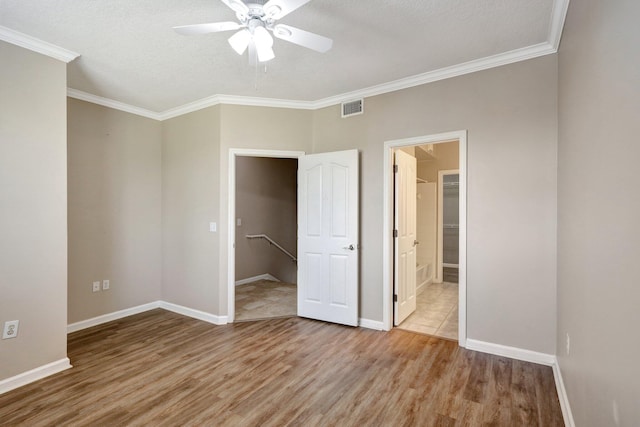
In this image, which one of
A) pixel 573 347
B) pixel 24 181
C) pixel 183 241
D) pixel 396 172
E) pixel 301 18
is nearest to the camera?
pixel 573 347

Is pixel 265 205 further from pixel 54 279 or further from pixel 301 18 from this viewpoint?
pixel 301 18

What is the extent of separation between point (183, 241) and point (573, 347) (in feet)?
13.6

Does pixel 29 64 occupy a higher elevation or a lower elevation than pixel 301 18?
lower

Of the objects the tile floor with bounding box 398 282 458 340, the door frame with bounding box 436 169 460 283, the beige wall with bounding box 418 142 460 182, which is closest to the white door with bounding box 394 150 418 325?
the tile floor with bounding box 398 282 458 340

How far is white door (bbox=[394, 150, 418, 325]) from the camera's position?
3605 mm

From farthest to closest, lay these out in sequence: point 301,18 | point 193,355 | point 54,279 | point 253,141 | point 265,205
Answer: point 265,205 < point 253,141 < point 193,355 < point 54,279 < point 301,18

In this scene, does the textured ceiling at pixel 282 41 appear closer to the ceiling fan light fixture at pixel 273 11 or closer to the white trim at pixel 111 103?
the white trim at pixel 111 103

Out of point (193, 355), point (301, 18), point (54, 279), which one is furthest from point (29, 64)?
point (193, 355)

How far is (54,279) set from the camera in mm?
2676

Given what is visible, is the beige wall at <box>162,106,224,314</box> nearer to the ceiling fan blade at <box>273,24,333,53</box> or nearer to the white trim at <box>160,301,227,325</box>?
the white trim at <box>160,301,227,325</box>

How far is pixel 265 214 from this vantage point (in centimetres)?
639

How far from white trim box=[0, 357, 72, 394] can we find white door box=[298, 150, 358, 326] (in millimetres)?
2359

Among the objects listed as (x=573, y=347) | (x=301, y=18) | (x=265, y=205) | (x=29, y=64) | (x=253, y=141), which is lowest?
(x=573, y=347)

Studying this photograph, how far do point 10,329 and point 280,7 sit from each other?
3.09 m
